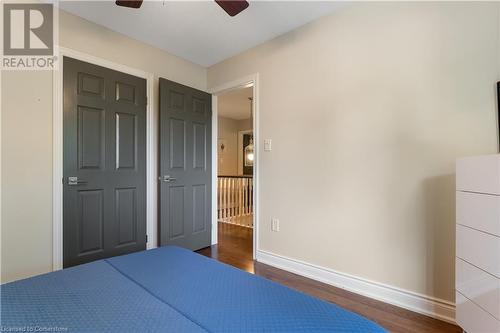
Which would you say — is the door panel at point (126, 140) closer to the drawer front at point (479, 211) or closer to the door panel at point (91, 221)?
the door panel at point (91, 221)

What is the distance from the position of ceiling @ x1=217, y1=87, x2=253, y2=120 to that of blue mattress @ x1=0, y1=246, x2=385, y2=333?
3.82 meters

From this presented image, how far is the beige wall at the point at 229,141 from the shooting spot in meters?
6.99

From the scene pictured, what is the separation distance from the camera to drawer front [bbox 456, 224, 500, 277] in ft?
4.00

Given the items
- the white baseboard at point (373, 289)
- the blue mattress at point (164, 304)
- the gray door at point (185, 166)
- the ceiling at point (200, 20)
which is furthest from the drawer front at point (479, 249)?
the gray door at point (185, 166)

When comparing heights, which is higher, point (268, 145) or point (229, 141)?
point (229, 141)

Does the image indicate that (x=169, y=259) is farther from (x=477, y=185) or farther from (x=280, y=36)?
(x=280, y=36)

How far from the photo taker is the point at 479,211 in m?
1.33

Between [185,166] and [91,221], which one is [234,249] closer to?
[185,166]

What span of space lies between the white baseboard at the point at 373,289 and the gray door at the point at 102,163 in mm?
1672

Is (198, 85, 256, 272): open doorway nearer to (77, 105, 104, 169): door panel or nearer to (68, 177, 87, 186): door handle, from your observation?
(77, 105, 104, 169): door panel

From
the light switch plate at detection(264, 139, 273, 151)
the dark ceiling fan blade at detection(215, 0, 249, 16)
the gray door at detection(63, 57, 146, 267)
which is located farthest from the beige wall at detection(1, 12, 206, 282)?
the light switch plate at detection(264, 139, 273, 151)

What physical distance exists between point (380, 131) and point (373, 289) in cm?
133

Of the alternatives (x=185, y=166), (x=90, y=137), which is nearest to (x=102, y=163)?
(x=90, y=137)

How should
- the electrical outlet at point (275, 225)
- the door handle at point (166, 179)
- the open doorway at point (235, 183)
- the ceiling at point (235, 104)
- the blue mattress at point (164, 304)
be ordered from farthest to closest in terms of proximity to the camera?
the ceiling at point (235, 104), the open doorway at point (235, 183), the door handle at point (166, 179), the electrical outlet at point (275, 225), the blue mattress at point (164, 304)
